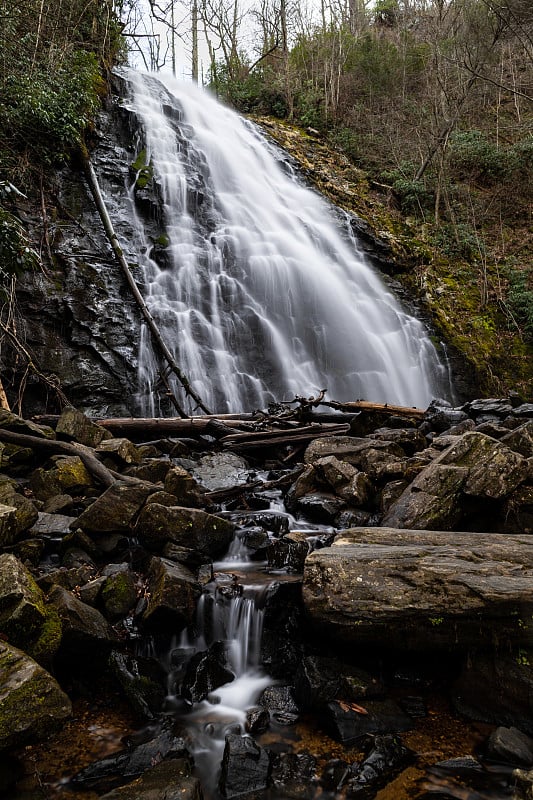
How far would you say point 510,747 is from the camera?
262cm

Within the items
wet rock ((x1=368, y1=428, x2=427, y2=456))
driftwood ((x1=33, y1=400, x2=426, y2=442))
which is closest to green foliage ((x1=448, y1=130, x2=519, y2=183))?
driftwood ((x1=33, y1=400, x2=426, y2=442))

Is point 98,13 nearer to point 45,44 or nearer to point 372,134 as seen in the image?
point 45,44

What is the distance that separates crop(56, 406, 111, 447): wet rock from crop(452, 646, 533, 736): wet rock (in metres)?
5.09

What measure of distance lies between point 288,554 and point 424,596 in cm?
155

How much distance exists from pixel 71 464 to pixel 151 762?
3401 mm

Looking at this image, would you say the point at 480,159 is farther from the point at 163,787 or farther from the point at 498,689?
the point at 163,787

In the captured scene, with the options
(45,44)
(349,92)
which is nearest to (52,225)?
(45,44)

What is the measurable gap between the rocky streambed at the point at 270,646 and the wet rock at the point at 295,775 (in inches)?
0.4

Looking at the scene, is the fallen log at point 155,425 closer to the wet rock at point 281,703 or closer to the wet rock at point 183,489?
the wet rock at point 183,489

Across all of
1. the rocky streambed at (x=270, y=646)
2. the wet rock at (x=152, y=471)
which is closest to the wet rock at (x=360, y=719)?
the rocky streambed at (x=270, y=646)

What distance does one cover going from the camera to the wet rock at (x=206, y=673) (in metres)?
3.33

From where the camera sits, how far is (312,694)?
305cm

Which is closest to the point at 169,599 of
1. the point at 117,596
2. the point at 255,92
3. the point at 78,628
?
the point at 117,596

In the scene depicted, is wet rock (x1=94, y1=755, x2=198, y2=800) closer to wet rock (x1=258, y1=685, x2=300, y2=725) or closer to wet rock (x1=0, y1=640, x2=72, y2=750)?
wet rock (x1=0, y1=640, x2=72, y2=750)
